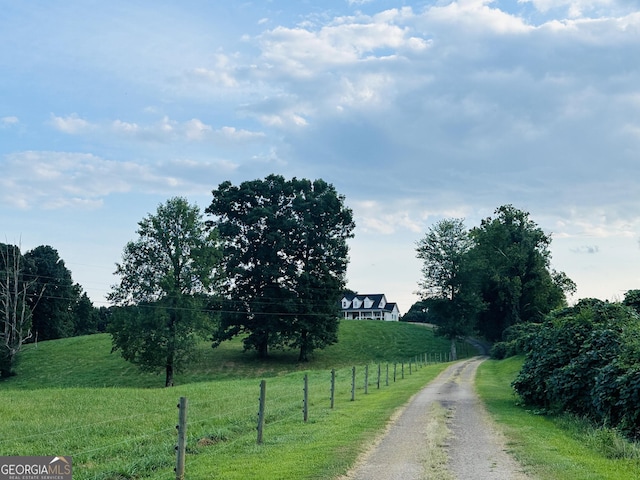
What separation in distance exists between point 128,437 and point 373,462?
635cm

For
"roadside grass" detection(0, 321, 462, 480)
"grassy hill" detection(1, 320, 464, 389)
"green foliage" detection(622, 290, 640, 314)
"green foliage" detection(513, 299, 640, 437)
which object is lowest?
"grassy hill" detection(1, 320, 464, 389)

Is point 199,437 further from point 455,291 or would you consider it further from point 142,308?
point 455,291

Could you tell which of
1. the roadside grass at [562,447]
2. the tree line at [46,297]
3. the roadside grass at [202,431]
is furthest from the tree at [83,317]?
the roadside grass at [562,447]

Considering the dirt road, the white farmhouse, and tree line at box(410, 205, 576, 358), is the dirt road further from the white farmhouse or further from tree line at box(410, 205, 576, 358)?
the white farmhouse

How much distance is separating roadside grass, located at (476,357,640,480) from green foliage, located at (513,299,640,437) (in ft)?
2.50

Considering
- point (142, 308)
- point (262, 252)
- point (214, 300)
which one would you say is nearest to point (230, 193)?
point (262, 252)

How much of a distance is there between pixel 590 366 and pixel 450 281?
185ft

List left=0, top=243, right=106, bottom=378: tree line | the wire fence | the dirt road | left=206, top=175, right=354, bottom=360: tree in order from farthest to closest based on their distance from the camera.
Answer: left=0, top=243, right=106, bottom=378: tree line → left=206, top=175, right=354, bottom=360: tree → the wire fence → the dirt road

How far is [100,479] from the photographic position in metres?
10.2

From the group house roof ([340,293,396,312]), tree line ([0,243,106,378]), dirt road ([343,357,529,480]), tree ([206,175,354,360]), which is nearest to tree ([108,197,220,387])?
tree ([206,175,354,360])

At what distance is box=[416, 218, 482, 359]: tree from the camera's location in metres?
72.9

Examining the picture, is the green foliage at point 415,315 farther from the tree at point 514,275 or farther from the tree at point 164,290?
the tree at point 164,290

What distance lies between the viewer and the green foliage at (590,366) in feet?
53.5

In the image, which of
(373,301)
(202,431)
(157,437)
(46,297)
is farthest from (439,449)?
(373,301)
